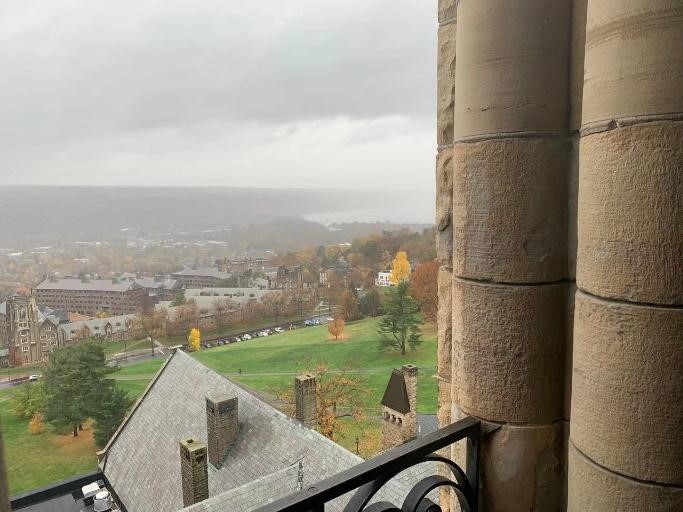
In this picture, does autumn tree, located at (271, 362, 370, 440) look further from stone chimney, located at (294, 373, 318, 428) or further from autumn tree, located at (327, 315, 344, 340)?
autumn tree, located at (327, 315, 344, 340)

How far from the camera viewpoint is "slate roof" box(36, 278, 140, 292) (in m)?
41.2

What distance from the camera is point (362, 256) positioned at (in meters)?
45.6

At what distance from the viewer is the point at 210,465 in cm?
1552

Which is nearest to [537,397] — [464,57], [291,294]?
[464,57]

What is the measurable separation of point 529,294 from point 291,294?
159 ft

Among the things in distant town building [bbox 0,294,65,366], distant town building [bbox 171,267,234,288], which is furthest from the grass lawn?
distant town building [bbox 171,267,234,288]

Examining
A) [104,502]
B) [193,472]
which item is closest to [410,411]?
[193,472]

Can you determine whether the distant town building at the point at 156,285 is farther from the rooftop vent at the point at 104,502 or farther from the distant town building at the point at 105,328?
the rooftop vent at the point at 104,502

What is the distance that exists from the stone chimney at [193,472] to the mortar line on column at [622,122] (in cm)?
1441

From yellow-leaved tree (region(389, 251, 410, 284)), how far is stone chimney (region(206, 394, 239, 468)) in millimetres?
22673

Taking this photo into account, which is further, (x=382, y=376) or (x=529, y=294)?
(x=382, y=376)

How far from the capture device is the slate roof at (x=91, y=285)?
4116 cm

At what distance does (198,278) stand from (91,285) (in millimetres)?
9937

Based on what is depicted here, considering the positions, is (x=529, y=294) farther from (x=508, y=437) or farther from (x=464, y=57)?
(x=464, y=57)
